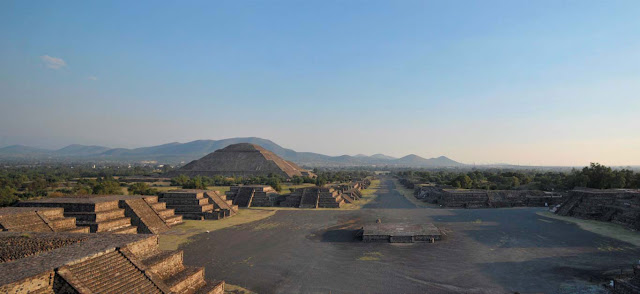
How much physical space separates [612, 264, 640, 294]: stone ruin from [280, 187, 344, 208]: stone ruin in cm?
2889

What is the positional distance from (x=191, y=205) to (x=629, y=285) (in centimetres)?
3028

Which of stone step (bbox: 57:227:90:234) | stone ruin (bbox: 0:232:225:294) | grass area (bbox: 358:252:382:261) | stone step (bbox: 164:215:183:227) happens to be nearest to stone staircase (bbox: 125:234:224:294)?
stone ruin (bbox: 0:232:225:294)

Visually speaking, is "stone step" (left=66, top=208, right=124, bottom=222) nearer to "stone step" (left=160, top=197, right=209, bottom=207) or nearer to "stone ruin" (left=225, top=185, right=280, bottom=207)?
"stone step" (left=160, top=197, right=209, bottom=207)

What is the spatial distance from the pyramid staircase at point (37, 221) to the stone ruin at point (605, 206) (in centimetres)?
3867

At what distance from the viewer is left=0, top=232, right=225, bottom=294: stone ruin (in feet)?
30.5

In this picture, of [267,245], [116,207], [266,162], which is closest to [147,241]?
[267,245]

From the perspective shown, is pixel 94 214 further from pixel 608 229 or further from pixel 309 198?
pixel 608 229

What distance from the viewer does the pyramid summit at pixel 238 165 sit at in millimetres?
90500

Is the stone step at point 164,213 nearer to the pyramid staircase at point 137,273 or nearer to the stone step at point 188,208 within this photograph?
the stone step at point 188,208

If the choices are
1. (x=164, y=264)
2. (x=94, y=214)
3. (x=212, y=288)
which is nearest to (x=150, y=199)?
(x=94, y=214)

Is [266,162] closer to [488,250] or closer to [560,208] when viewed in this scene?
[560,208]

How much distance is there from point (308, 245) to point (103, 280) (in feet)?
41.0

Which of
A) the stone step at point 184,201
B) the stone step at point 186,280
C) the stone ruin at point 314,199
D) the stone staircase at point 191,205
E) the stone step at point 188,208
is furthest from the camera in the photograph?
the stone ruin at point 314,199

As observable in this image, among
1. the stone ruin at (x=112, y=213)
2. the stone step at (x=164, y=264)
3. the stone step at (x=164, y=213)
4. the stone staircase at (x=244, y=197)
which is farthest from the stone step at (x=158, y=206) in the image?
the stone step at (x=164, y=264)
